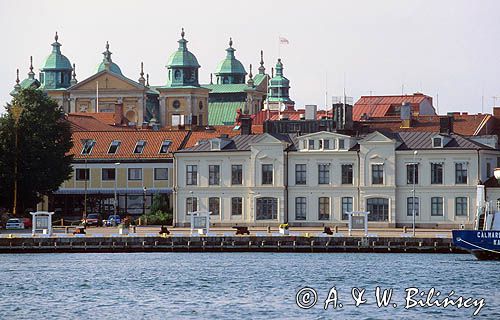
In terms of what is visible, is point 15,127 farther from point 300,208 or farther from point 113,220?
point 300,208

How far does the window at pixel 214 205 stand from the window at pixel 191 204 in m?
1.10

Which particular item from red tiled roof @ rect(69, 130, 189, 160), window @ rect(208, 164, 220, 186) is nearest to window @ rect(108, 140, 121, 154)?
red tiled roof @ rect(69, 130, 189, 160)

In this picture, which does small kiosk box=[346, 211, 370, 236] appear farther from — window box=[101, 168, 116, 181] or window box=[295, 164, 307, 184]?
window box=[101, 168, 116, 181]

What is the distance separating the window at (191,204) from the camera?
148750 millimetres

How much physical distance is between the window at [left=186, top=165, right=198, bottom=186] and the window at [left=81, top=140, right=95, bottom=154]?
16.6 metres

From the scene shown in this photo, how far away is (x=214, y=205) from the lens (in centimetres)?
14812

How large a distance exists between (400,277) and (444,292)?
8925 mm

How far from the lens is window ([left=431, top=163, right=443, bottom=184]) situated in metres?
142

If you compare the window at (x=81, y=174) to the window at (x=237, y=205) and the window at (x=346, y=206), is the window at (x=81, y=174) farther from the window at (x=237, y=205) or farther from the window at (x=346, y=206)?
the window at (x=346, y=206)

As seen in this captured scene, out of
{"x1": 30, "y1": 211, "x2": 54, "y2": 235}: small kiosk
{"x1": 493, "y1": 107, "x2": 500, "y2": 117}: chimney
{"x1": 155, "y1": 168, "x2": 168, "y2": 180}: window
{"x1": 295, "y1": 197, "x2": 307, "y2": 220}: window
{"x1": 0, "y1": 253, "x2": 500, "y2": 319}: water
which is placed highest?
{"x1": 493, "y1": 107, "x2": 500, "y2": 117}: chimney

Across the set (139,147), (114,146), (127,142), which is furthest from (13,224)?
(127,142)

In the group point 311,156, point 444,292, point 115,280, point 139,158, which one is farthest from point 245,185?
point 444,292

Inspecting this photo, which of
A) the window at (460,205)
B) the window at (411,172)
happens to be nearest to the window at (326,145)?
the window at (411,172)

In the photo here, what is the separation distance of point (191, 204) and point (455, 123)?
31981 millimetres
